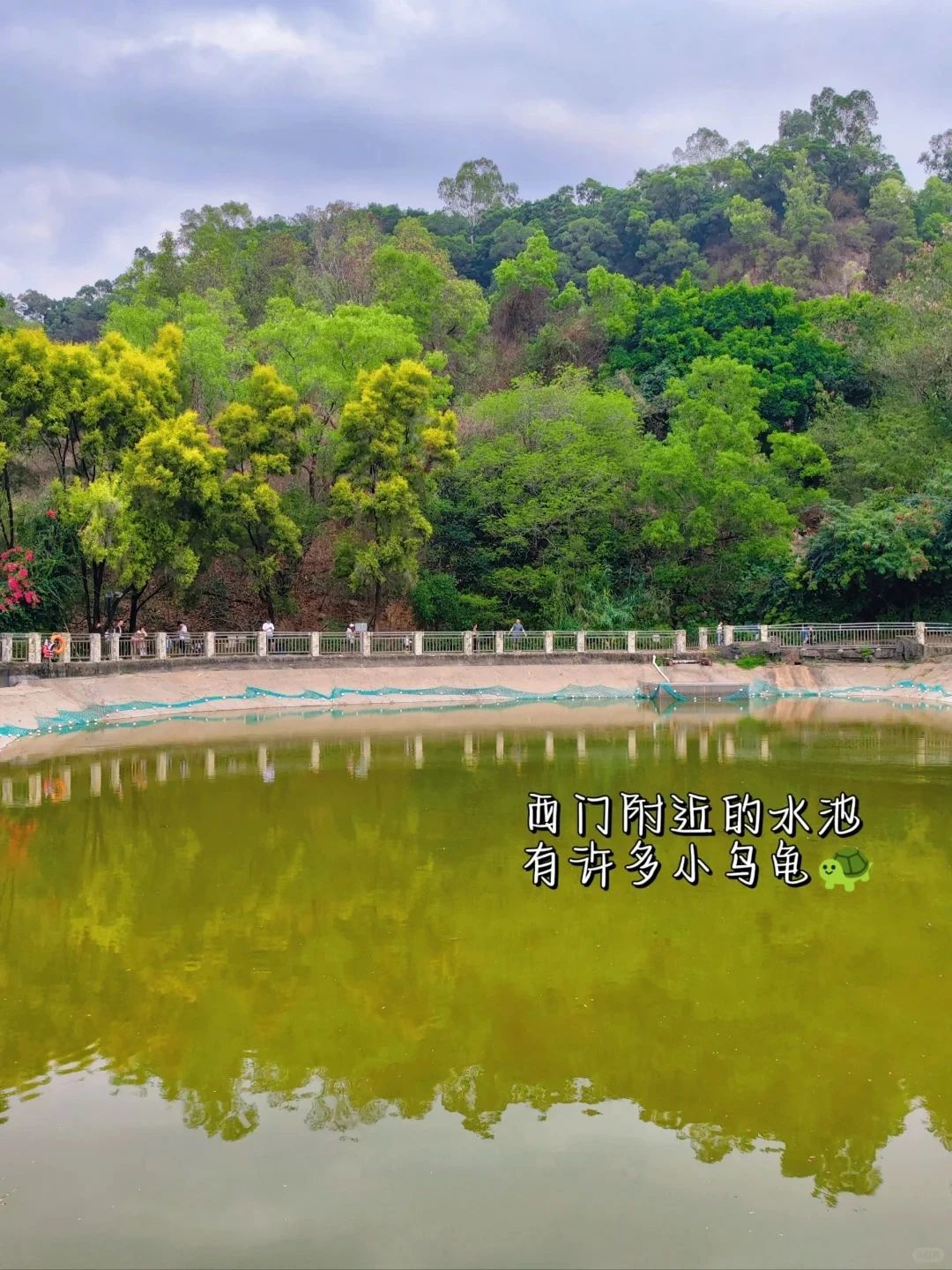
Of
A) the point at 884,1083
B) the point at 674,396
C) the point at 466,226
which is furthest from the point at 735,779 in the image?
the point at 466,226

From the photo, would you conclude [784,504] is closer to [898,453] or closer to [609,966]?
[898,453]

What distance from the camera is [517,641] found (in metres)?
35.2

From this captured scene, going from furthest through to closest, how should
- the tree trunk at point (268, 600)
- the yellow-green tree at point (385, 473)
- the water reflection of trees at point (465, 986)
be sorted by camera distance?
the tree trunk at point (268, 600) < the yellow-green tree at point (385, 473) < the water reflection of trees at point (465, 986)

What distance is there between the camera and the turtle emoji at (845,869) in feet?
40.3

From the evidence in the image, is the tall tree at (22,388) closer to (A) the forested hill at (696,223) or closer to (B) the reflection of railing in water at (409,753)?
(B) the reflection of railing in water at (409,753)

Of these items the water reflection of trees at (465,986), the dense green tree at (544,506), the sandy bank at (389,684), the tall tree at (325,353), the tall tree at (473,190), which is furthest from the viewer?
the tall tree at (473,190)

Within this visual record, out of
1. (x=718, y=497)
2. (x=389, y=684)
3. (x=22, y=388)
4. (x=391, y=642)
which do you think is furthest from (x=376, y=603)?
(x=22, y=388)

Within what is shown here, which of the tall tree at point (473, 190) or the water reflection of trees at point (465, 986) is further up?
the tall tree at point (473, 190)

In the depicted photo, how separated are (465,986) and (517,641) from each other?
2621cm

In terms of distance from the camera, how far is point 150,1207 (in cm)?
612

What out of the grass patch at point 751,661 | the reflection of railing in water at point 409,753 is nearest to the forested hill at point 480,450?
the grass patch at point 751,661

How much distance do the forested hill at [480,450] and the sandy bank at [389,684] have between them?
3334mm

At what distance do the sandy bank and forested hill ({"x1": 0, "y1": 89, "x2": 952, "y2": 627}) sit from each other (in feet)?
10.9

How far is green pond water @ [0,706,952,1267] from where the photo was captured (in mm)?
5930
